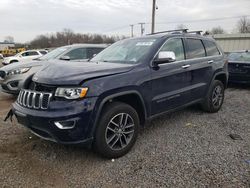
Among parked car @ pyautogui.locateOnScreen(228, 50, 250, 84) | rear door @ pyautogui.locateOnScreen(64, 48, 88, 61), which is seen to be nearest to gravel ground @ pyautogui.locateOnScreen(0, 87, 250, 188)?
rear door @ pyautogui.locateOnScreen(64, 48, 88, 61)

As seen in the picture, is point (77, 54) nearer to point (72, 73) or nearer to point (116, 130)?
point (72, 73)

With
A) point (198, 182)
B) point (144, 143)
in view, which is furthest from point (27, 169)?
point (198, 182)

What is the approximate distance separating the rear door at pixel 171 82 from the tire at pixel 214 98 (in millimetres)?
841

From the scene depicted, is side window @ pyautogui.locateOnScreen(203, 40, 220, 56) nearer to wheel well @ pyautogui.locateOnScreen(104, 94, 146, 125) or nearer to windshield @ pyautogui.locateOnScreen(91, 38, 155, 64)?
windshield @ pyautogui.locateOnScreen(91, 38, 155, 64)

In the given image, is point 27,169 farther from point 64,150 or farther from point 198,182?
point 198,182

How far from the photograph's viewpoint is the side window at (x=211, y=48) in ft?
15.5

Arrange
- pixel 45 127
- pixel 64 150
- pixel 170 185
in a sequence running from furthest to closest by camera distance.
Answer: pixel 64 150 → pixel 45 127 → pixel 170 185

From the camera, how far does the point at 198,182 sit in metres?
2.47

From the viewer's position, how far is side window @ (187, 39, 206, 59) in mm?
4238

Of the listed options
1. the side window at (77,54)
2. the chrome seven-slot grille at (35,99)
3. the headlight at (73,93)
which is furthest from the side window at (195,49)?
the side window at (77,54)

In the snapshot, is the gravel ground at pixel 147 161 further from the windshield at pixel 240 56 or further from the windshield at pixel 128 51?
the windshield at pixel 240 56

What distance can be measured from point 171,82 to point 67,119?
6.44ft

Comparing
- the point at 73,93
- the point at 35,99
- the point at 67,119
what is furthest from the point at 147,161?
the point at 35,99

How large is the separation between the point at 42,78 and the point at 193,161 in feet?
7.75
